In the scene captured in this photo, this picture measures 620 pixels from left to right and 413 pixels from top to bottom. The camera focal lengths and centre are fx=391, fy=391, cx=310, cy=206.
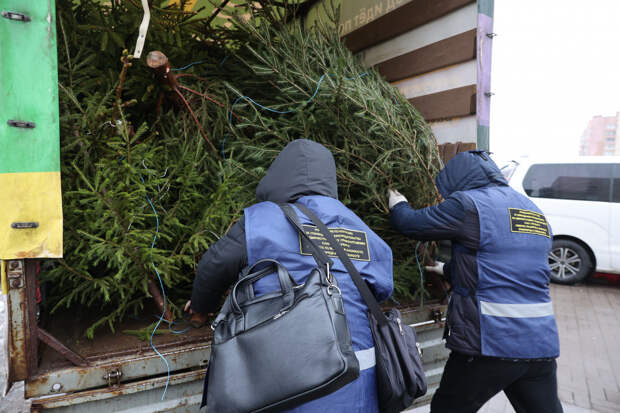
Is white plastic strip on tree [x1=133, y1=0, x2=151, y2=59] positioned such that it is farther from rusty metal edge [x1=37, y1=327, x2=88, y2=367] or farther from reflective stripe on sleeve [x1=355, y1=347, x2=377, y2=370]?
reflective stripe on sleeve [x1=355, y1=347, x2=377, y2=370]

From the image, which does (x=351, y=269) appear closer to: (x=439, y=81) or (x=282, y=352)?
(x=282, y=352)

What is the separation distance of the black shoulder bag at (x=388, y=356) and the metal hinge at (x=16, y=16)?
126 cm

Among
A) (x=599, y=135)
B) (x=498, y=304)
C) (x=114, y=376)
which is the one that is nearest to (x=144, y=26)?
(x=114, y=376)

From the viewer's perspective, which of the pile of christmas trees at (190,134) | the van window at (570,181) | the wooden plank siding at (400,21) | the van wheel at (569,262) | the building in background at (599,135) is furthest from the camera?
the building in background at (599,135)

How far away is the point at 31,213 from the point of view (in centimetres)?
153

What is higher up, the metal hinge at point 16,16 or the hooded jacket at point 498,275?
the metal hinge at point 16,16

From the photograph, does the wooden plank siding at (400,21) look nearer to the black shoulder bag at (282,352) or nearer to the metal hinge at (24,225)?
the black shoulder bag at (282,352)

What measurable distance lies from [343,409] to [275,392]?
342 mm

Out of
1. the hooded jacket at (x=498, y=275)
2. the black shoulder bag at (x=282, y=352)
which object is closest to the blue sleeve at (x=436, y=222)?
the hooded jacket at (x=498, y=275)

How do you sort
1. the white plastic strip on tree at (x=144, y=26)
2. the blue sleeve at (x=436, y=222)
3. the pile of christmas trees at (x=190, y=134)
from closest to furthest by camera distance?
the white plastic strip on tree at (x=144, y=26) < the pile of christmas trees at (x=190, y=134) < the blue sleeve at (x=436, y=222)

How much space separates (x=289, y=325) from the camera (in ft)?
4.16

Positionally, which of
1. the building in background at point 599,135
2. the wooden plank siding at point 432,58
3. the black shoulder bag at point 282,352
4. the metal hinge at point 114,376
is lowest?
the metal hinge at point 114,376

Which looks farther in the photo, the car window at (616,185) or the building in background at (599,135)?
the building in background at (599,135)

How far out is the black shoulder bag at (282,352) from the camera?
4.03ft
